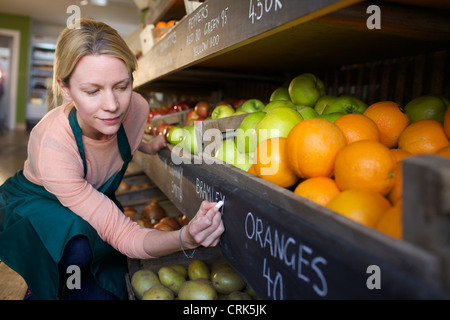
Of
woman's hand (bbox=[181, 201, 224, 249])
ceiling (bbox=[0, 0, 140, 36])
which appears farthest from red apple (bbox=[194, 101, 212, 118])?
ceiling (bbox=[0, 0, 140, 36])

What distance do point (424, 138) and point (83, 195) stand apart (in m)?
1.08

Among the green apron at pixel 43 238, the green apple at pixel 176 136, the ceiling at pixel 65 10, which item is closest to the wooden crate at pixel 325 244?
the green apron at pixel 43 238

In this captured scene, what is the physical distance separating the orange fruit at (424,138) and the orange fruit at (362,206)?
0.27m

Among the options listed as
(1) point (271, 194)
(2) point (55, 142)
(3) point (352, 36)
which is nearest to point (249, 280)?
(1) point (271, 194)

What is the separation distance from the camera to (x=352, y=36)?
44.4 inches

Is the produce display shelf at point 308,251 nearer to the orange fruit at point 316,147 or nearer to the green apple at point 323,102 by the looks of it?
the orange fruit at point 316,147

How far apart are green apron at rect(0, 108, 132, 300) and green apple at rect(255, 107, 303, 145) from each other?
73 centimetres

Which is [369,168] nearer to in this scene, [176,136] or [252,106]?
[252,106]

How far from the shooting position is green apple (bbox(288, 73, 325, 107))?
5.05ft

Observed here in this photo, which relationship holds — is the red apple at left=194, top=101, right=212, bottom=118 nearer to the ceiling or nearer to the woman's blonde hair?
the woman's blonde hair

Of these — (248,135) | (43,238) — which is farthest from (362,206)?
(43,238)

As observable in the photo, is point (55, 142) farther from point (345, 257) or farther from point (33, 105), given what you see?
point (33, 105)

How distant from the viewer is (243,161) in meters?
1.24

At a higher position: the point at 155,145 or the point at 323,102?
the point at 323,102
